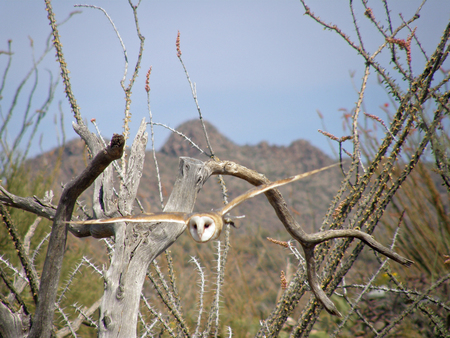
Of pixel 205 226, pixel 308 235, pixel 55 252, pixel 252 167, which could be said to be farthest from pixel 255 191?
pixel 252 167

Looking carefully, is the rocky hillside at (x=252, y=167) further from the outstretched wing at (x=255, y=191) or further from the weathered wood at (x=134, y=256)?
the outstretched wing at (x=255, y=191)

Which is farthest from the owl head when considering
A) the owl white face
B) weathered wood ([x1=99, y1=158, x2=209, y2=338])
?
weathered wood ([x1=99, y1=158, x2=209, y2=338])

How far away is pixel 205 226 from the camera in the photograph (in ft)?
1.69

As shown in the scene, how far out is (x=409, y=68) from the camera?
1.32 m

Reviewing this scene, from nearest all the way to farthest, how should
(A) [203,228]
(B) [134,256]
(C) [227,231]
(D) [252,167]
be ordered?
(A) [203,228] → (B) [134,256] → (C) [227,231] → (D) [252,167]

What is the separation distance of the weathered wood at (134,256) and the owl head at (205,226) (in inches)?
8.4

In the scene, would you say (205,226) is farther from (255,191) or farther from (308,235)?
(308,235)

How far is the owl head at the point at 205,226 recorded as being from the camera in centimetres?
51

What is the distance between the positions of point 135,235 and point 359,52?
1132 millimetres

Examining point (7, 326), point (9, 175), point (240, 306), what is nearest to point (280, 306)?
point (7, 326)

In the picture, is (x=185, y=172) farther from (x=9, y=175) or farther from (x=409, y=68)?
(x=9, y=175)

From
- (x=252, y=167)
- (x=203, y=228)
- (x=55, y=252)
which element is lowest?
(x=55, y=252)

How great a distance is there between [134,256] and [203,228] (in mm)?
246

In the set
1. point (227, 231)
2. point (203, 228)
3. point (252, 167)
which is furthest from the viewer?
point (252, 167)
